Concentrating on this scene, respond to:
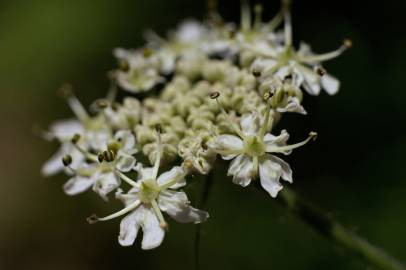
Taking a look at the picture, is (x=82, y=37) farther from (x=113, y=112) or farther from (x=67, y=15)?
(x=113, y=112)

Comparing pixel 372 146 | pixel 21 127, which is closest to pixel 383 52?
pixel 372 146

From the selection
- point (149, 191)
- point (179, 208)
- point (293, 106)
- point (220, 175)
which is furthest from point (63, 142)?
point (220, 175)

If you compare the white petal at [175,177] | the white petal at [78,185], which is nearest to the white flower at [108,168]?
the white petal at [78,185]

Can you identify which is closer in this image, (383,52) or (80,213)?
(383,52)

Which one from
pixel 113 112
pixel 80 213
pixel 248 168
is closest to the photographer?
pixel 248 168

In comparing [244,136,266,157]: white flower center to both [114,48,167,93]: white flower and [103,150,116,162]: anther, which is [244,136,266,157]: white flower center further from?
[114,48,167,93]: white flower

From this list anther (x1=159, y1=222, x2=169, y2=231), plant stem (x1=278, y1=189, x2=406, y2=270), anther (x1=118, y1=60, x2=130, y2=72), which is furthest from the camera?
anther (x1=118, y1=60, x2=130, y2=72)

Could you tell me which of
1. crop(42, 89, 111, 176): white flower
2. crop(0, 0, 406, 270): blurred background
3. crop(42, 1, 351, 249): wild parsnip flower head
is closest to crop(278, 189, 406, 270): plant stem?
crop(42, 1, 351, 249): wild parsnip flower head

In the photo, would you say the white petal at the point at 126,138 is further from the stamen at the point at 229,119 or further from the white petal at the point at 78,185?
the stamen at the point at 229,119
